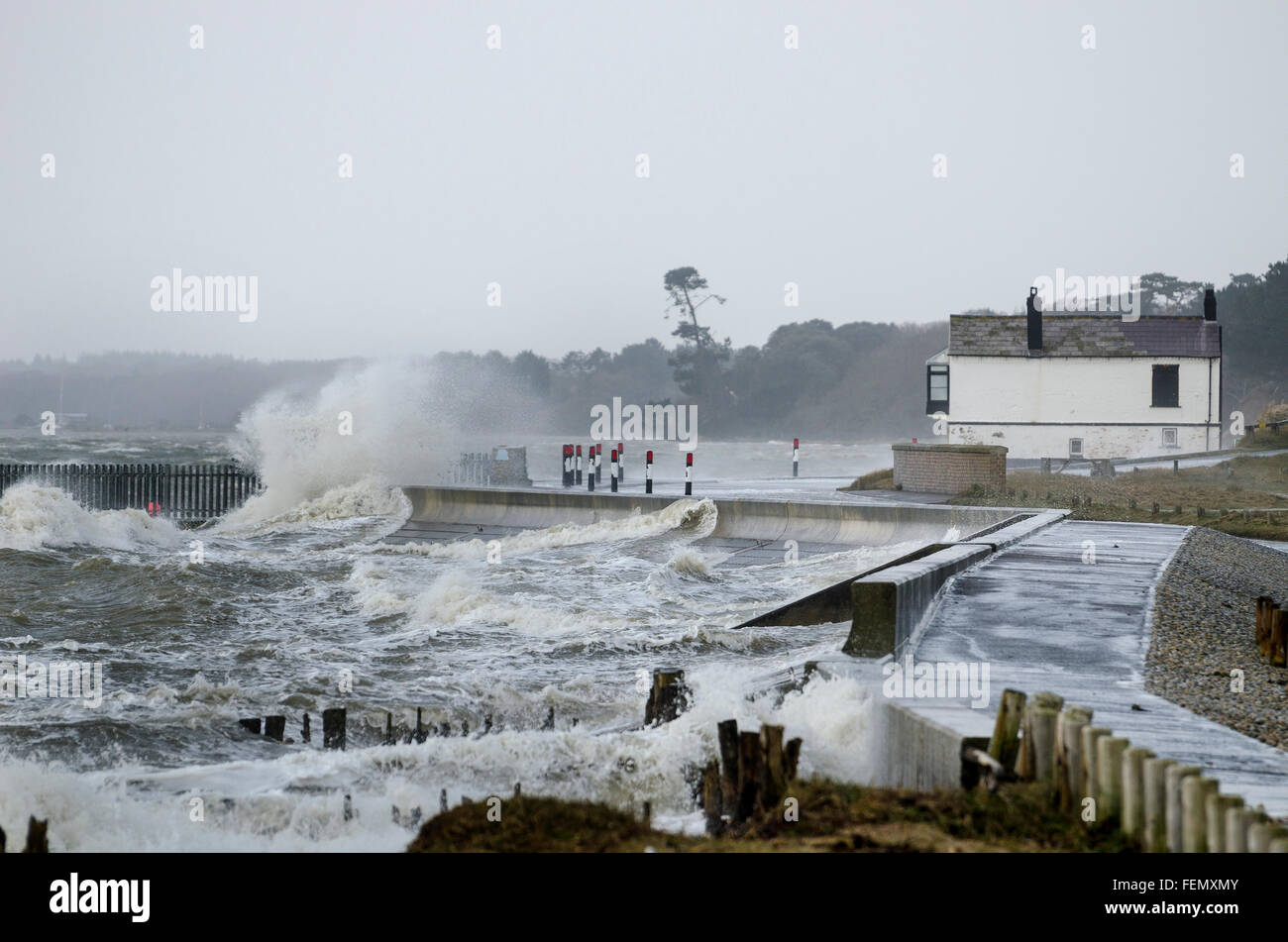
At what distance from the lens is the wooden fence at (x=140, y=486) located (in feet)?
90.7

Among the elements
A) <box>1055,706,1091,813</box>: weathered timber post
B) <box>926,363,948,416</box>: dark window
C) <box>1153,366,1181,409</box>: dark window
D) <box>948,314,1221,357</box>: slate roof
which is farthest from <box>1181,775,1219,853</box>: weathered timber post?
<box>926,363,948,416</box>: dark window

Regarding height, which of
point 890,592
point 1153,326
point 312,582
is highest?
point 1153,326

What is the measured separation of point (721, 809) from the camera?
5.74m

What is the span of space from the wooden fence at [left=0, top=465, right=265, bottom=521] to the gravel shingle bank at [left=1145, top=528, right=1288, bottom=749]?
2199 centimetres

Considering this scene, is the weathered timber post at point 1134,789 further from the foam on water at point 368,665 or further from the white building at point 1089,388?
the white building at point 1089,388

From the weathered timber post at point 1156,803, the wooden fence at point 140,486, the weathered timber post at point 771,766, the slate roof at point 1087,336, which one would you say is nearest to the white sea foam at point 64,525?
the wooden fence at point 140,486

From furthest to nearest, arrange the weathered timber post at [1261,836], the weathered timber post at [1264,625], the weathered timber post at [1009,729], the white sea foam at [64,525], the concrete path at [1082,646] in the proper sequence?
the white sea foam at [64,525]
the weathered timber post at [1264,625]
the concrete path at [1082,646]
the weathered timber post at [1009,729]
the weathered timber post at [1261,836]

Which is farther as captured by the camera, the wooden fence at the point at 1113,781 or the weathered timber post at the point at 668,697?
the weathered timber post at the point at 668,697

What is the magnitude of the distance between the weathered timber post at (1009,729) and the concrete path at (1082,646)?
252 millimetres

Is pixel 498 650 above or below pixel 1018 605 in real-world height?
below

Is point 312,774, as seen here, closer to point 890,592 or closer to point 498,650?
point 890,592

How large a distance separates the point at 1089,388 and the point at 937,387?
17.2 ft
